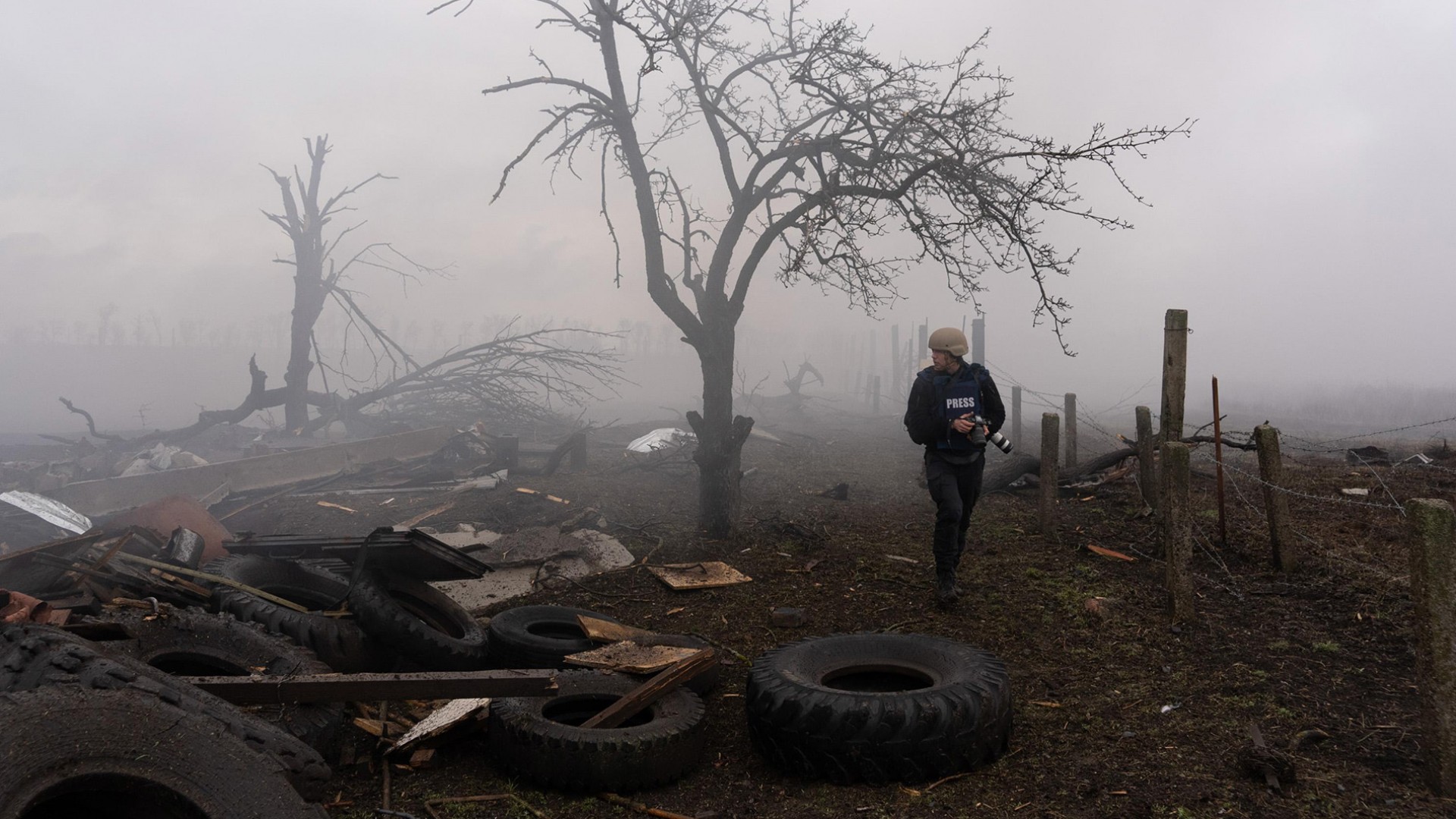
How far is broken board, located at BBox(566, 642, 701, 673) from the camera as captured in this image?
463cm

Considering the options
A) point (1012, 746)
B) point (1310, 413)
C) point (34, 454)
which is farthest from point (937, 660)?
point (1310, 413)

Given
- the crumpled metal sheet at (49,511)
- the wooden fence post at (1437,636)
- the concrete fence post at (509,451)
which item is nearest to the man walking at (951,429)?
the wooden fence post at (1437,636)

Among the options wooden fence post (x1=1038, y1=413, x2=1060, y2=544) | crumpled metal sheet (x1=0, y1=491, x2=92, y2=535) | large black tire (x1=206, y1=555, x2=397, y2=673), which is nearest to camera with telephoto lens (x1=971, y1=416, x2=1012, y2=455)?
wooden fence post (x1=1038, y1=413, x2=1060, y2=544)

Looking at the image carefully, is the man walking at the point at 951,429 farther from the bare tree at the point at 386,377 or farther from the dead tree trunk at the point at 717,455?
the bare tree at the point at 386,377

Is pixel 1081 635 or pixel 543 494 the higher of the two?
pixel 543 494

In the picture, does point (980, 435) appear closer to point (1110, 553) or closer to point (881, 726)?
point (1110, 553)

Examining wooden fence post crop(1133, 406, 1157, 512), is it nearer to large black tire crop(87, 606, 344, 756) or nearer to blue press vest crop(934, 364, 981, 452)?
blue press vest crop(934, 364, 981, 452)

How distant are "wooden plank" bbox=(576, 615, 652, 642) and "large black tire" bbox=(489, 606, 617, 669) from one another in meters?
0.11

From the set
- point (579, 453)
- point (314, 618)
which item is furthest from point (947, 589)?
point (579, 453)

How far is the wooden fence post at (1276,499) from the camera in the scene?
20.0 ft

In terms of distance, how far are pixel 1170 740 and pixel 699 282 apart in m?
7.95

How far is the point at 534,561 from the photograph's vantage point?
7875 millimetres

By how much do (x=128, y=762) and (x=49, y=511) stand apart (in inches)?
353

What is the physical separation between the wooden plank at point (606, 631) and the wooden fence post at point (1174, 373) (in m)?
4.41
